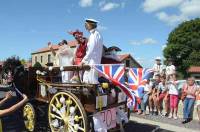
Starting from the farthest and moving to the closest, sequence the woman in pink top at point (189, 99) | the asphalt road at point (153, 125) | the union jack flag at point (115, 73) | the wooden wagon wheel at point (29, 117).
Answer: the woman in pink top at point (189, 99)
the asphalt road at point (153, 125)
the wooden wagon wheel at point (29, 117)
the union jack flag at point (115, 73)

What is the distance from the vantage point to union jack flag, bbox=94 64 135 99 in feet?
24.4

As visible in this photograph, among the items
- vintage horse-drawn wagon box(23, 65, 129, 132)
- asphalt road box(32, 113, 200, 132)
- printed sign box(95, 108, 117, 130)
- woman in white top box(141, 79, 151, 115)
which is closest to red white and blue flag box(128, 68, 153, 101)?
asphalt road box(32, 113, 200, 132)

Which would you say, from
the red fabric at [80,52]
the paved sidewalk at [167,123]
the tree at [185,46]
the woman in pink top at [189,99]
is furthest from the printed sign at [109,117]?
the tree at [185,46]

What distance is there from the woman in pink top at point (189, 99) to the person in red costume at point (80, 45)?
4.39 metres

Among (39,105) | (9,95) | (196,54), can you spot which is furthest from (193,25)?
(9,95)

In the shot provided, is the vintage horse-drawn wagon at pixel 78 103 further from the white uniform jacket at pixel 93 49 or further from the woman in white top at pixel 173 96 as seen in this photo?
the woman in white top at pixel 173 96

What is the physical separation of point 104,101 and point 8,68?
2922 mm

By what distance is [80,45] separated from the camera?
323 inches

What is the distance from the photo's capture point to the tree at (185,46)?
184 ft

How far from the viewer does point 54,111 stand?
307 inches

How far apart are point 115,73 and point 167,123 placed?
11.9ft

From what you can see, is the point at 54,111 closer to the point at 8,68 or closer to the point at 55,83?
the point at 55,83

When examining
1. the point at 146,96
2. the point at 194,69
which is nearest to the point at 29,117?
the point at 146,96

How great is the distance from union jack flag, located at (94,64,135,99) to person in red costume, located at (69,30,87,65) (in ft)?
3.09
